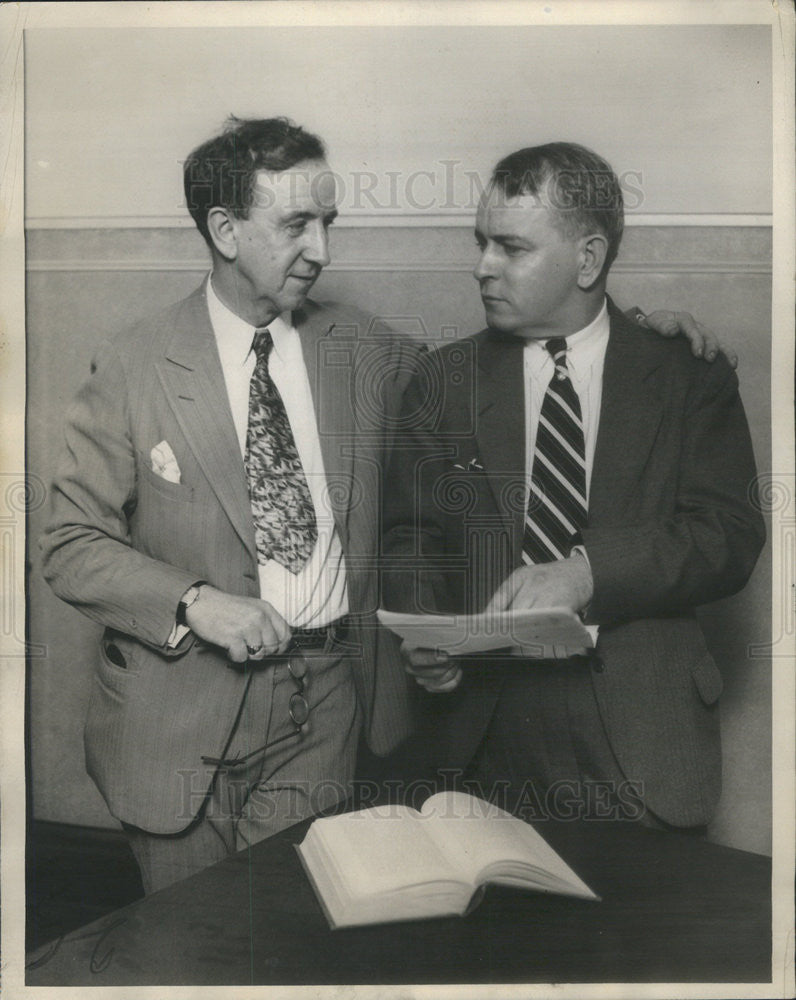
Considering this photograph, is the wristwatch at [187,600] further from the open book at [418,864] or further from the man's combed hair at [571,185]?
the man's combed hair at [571,185]

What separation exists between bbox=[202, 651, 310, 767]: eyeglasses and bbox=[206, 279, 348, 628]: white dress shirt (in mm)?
76

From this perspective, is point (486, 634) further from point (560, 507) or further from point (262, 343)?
point (262, 343)

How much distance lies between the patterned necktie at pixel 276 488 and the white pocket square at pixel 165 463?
15cm

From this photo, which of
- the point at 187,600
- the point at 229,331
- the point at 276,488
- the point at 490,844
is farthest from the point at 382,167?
the point at 490,844

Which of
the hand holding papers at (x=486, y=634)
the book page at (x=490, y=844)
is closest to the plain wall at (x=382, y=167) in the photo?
the hand holding papers at (x=486, y=634)

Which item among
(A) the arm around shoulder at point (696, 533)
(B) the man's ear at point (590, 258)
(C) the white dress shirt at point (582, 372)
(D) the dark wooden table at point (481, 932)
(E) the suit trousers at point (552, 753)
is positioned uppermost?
(B) the man's ear at point (590, 258)

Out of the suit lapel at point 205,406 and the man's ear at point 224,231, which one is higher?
the man's ear at point 224,231

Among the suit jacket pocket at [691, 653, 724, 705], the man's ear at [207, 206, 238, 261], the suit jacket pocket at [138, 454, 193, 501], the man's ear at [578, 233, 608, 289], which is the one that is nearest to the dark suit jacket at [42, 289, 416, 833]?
the suit jacket pocket at [138, 454, 193, 501]

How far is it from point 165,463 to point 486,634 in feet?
2.40

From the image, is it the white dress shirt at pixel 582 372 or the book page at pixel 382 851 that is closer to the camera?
the book page at pixel 382 851

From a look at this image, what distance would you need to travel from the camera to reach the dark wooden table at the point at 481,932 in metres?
1.87

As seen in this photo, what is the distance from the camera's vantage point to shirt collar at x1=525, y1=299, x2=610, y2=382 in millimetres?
2092

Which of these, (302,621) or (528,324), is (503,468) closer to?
(528,324)

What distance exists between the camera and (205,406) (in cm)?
205
